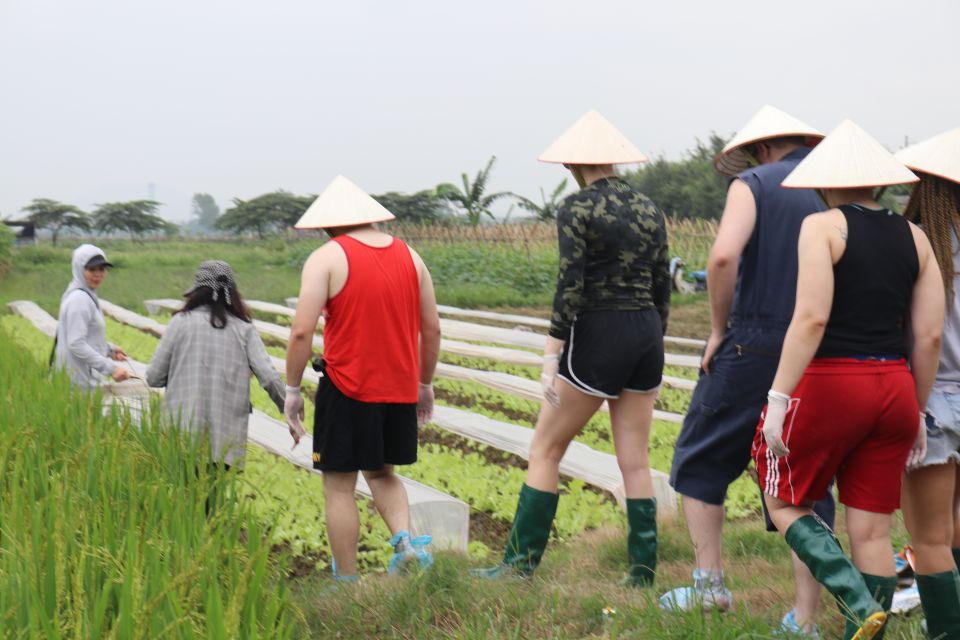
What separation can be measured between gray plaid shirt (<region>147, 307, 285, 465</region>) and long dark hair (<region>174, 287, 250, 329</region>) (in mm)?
25

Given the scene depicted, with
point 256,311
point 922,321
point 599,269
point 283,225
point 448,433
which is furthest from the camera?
point 283,225

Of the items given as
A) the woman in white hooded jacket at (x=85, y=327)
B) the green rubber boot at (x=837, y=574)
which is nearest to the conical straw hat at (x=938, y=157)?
A: the green rubber boot at (x=837, y=574)

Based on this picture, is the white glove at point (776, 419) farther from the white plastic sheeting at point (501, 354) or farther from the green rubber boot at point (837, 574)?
the white plastic sheeting at point (501, 354)

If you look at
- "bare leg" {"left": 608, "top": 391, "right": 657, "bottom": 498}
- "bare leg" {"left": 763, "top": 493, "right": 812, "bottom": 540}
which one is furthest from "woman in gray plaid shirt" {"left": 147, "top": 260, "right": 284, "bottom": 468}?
"bare leg" {"left": 763, "top": 493, "right": 812, "bottom": 540}

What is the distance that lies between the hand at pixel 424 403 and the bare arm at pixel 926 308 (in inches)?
85.4

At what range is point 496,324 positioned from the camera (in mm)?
16625

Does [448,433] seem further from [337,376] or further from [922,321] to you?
[922,321]

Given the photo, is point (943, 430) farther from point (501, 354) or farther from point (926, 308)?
point (501, 354)

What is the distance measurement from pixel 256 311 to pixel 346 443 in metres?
14.1

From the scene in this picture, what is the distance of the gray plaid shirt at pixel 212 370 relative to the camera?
455cm

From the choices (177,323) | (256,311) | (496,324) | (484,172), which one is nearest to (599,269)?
(177,323)

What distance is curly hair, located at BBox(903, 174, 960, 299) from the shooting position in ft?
10.5

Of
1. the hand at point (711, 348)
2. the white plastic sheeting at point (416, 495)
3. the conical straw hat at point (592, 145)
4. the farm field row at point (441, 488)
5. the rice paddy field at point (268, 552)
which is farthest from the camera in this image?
the farm field row at point (441, 488)

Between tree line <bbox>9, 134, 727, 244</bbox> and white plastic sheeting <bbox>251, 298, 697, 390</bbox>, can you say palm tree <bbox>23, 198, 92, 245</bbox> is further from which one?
white plastic sheeting <bbox>251, 298, 697, 390</bbox>
